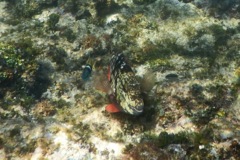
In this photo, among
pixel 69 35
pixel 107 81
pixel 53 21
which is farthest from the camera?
pixel 53 21

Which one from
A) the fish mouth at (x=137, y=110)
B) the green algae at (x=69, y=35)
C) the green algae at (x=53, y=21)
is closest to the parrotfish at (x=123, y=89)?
the fish mouth at (x=137, y=110)

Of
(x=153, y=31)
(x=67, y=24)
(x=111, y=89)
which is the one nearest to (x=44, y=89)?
(x=111, y=89)

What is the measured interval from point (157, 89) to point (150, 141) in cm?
161

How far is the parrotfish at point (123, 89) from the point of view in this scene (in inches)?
220

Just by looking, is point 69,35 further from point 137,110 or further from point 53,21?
point 137,110

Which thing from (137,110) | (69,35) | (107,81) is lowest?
(69,35)

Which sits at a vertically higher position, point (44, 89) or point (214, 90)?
point (214, 90)

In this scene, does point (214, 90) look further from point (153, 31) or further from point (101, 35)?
point (101, 35)

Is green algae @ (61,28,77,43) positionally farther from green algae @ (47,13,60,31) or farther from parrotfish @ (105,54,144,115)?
parrotfish @ (105,54,144,115)

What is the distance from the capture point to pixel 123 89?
5.78m

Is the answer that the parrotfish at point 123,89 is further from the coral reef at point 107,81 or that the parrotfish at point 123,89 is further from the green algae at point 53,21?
the green algae at point 53,21

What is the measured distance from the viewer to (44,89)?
25.1 ft

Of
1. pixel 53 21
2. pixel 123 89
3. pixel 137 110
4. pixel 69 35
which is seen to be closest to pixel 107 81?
pixel 123 89

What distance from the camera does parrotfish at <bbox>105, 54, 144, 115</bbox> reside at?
220 inches
